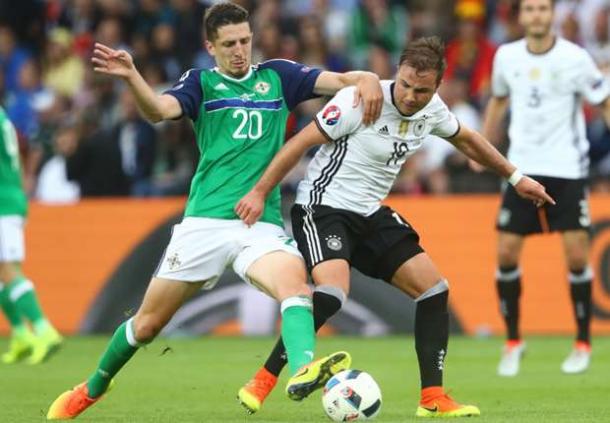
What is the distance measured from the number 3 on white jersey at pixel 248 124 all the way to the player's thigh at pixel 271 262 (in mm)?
471

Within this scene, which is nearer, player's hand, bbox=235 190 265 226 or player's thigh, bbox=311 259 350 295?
player's hand, bbox=235 190 265 226

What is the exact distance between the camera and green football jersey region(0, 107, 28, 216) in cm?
1180

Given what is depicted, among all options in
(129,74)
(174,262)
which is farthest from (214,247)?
(129,74)

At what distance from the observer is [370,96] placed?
24.1 feet

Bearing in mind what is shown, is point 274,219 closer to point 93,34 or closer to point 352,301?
point 352,301

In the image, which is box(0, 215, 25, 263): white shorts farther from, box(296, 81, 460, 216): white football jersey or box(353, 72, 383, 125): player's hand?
→ box(353, 72, 383, 125): player's hand

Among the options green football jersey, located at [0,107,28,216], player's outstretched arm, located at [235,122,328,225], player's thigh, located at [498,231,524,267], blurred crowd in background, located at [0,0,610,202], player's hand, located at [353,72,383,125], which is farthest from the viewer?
blurred crowd in background, located at [0,0,610,202]

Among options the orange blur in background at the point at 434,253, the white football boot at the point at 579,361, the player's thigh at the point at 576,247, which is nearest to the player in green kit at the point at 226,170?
the player's thigh at the point at 576,247

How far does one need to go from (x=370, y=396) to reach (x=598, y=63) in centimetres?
956

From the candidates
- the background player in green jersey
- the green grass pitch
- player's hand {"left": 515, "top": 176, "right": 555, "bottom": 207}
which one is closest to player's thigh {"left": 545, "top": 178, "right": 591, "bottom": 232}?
the green grass pitch

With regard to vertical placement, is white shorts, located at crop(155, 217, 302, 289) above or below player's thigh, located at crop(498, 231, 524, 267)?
above

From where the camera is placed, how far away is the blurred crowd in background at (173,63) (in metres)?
15.6

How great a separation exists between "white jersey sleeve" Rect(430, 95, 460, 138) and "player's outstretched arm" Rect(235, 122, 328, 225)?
77 cm

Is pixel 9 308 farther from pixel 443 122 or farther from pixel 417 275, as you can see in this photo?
pixel 443 122
